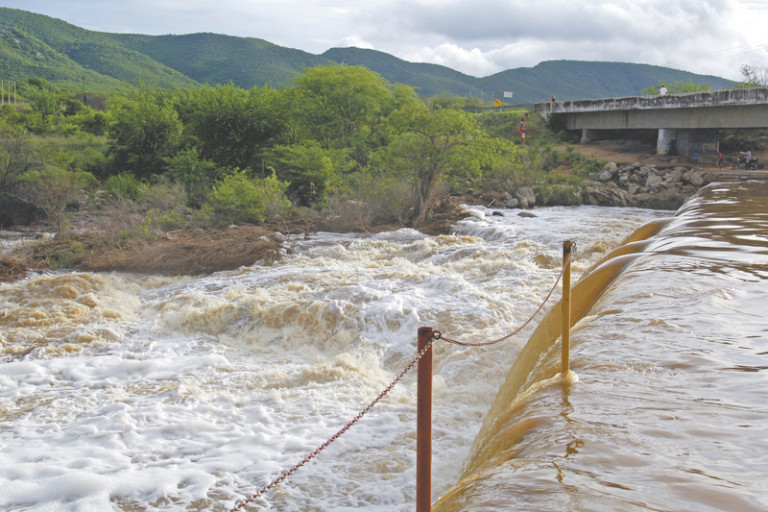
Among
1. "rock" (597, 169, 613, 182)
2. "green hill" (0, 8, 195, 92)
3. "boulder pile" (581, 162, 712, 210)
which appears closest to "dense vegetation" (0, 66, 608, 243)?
"rock" (597, 169, 613, 182)

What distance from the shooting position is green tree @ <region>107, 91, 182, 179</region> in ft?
79.3

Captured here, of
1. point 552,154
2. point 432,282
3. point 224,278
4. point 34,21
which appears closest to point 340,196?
point 224,278

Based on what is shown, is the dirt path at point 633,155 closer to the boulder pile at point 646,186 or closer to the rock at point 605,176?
the boulder pile at point 646,186

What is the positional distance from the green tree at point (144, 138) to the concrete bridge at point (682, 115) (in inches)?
841

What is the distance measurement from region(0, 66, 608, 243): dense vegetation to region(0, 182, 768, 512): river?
19.0ft

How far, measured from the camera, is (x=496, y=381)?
7156 millimetres

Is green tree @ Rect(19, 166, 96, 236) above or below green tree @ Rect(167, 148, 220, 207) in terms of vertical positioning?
below

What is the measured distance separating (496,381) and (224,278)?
23.2 ft

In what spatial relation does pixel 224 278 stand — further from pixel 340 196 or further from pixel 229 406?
pixel 340 196

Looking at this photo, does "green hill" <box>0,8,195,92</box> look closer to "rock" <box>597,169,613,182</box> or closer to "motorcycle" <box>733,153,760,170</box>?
"rock" <box>597,169,613,182</box>

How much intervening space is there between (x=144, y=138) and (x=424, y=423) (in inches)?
970

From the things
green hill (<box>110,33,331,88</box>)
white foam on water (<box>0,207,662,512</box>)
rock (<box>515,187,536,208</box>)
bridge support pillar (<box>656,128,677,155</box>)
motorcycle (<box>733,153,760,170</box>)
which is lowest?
white foam on water (<box>0,207,662,512</box>)

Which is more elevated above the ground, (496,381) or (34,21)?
(34,21)

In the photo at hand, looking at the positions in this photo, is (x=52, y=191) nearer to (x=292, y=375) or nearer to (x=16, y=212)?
(x=16, y=212)
